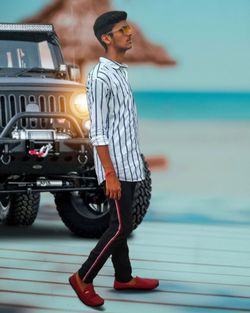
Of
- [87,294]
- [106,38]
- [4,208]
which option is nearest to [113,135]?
[106,38]

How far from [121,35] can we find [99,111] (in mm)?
402

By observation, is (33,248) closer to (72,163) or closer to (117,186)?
(72,163)

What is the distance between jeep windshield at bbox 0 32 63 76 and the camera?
709cm

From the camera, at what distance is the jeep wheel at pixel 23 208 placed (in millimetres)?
7434

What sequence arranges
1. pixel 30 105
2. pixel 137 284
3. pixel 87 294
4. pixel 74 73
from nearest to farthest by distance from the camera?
pixel 87 294, pixel 137 284, pixel 30 105, pixel 74 73

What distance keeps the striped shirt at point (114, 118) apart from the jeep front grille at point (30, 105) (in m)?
2.37

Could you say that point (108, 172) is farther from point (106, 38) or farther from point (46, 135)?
point (46, 135)

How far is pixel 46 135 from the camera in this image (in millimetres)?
6348

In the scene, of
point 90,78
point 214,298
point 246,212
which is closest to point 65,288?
point 214,298

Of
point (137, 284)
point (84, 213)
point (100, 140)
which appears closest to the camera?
point (100, 140)

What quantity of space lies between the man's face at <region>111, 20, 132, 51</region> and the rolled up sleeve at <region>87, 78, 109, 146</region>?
0.77 ft

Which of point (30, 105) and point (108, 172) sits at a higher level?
point (30, 105)

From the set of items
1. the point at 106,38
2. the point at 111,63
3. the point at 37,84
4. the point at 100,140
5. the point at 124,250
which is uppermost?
the point at 106,38

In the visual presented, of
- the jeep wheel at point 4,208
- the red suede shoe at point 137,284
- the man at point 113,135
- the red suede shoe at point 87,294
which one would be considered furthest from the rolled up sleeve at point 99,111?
the jeep wheel at point 4,208
